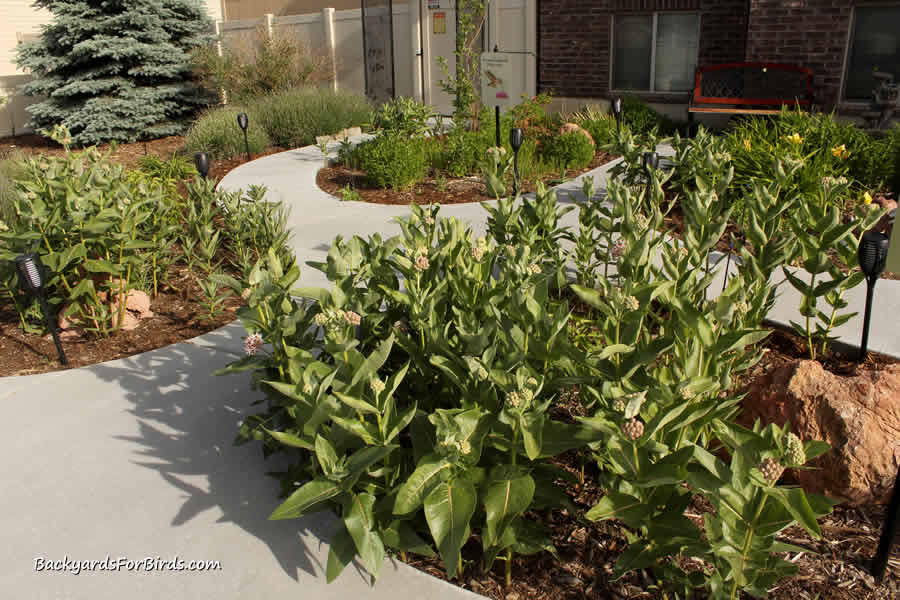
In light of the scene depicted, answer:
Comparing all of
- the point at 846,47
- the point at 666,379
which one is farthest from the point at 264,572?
the point at 846,47

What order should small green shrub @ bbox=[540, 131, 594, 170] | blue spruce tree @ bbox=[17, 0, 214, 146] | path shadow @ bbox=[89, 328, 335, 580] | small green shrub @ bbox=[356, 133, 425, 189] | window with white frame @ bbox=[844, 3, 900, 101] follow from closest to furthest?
path shadow @ bbox=[89, 328, 335, 580]
small green shrub @ bbox=[356, 133, 425, 189]
small green shrub @ bbox=[540, 131, 594, 170]
window with white frame @ bbox=[844, 3, 900, 101]
blue spruce tree @ bbox=[17, 0, 214, 146]

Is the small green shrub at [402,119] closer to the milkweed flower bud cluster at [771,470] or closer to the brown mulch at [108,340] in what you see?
the brown mulch at [108,340]

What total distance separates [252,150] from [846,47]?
9.82 meters

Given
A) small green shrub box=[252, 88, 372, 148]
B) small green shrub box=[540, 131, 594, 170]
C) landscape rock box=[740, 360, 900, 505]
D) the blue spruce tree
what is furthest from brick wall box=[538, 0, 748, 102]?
landscape rock box=[740, 360, 900, 505]

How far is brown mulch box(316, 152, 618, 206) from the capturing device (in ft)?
27.0

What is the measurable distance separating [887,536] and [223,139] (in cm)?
1101

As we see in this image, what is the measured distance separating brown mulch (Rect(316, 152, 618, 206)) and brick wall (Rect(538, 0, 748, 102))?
4.67m

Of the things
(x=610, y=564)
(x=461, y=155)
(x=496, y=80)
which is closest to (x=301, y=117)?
(x=461, y=155)

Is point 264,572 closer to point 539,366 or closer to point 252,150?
point 539,366

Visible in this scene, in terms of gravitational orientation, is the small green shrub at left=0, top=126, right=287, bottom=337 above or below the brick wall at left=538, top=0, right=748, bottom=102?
below

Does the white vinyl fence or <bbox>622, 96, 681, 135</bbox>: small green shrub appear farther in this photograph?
the white vinyl fence

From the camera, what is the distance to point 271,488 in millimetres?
3086

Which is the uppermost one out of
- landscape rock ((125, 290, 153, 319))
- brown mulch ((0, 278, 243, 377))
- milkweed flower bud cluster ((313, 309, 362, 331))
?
milkweed flower bud cluster ((313, 309, 362, 331))

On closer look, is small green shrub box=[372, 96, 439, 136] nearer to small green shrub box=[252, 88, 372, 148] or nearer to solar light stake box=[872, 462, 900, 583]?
small green shrub box=[252, 88, 372, 148]
